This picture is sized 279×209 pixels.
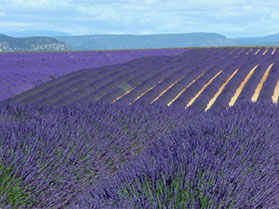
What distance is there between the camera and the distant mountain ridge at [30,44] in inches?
3228

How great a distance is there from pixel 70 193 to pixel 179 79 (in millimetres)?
9369

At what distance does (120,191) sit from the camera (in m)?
3.45

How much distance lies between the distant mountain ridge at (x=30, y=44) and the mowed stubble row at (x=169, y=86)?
67.5 metres

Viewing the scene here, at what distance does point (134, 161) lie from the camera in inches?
172

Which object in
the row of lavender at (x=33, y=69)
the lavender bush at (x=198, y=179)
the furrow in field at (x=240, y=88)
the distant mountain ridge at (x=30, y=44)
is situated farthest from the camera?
the distant mountain ridge at (x=30, y=44)

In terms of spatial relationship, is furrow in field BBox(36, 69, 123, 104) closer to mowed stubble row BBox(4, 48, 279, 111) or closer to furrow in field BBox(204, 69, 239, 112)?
mowed stubble row BBox(4, 48, 279, 111)

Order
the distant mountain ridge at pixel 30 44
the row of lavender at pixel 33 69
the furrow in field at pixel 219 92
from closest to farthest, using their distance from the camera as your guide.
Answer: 1. the furrow in field at pixel 219 92
2. the row of lavender at pixel 33 69
3. the distant mountain ridge at pixel 30 44

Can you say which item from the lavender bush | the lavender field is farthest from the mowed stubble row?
the lavender bush

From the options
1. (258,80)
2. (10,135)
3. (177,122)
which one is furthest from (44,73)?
(10,135)

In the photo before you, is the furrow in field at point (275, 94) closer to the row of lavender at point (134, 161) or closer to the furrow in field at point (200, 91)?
the furrow in field at point (200, 91)

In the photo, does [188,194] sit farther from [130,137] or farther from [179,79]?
[179,79]

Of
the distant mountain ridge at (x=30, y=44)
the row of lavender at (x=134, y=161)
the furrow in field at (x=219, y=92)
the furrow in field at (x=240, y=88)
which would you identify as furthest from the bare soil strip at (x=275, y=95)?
the distant mountain ridge at (x=30, y=44)

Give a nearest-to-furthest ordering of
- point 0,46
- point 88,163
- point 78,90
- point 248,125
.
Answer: point 88,163 → point 248,125 → point 78,90 → point 0,46

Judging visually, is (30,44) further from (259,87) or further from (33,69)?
(259,87)
